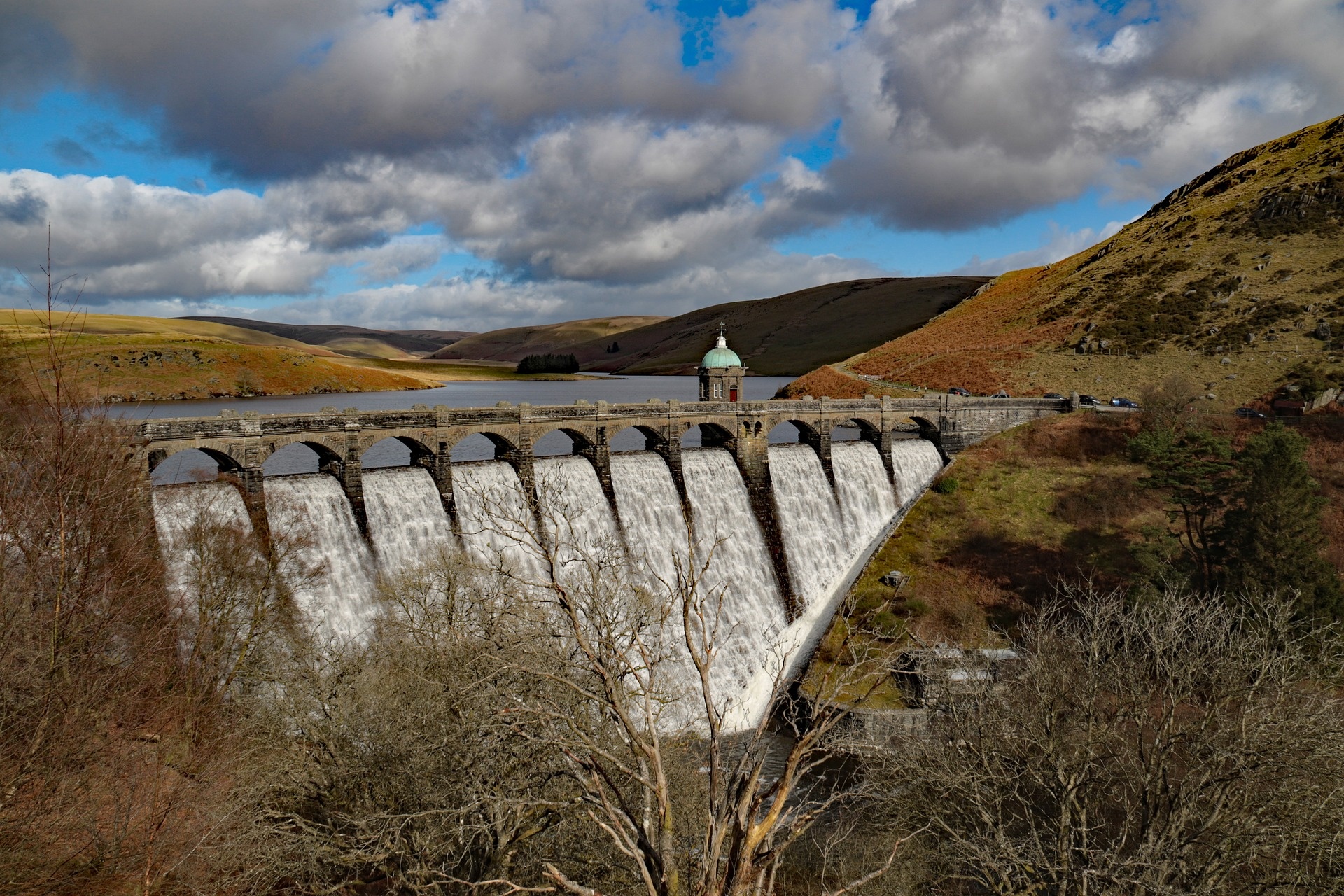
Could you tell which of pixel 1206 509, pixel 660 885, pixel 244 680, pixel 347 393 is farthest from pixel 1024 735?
pixel 347 393

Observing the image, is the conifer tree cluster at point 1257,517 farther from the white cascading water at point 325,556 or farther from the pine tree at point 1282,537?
the white cascading water at point 325,556

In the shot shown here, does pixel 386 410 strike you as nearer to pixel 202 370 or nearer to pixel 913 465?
pixel 913 465

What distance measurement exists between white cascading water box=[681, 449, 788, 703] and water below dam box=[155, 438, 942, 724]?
4.6 inches

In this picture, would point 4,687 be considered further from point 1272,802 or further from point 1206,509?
point 1206,509

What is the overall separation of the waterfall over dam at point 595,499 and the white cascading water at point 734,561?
15 cm

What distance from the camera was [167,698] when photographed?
1182 inches

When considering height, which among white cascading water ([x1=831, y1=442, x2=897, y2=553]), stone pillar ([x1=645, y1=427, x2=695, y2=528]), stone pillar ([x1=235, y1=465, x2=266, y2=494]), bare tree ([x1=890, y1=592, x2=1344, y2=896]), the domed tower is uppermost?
the domed tower

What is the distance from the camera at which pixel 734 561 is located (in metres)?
58.2

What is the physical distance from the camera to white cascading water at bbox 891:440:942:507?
73500 millimetres

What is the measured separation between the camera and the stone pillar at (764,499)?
6006cm

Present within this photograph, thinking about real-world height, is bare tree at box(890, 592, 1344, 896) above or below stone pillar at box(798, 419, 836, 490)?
below

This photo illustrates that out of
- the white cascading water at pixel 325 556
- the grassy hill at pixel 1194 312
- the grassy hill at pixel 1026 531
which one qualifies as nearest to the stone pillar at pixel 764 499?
the grassy hill at pixel 1026 531

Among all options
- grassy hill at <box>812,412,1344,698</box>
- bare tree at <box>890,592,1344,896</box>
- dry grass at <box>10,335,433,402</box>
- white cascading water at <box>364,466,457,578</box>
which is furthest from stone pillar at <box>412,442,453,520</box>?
dry grass at <box>10,335,433,402</box>

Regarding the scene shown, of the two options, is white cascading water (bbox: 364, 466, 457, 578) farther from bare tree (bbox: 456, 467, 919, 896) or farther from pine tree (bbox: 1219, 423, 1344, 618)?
pine tree (bbox: 1219, 423, 1344, 618)
